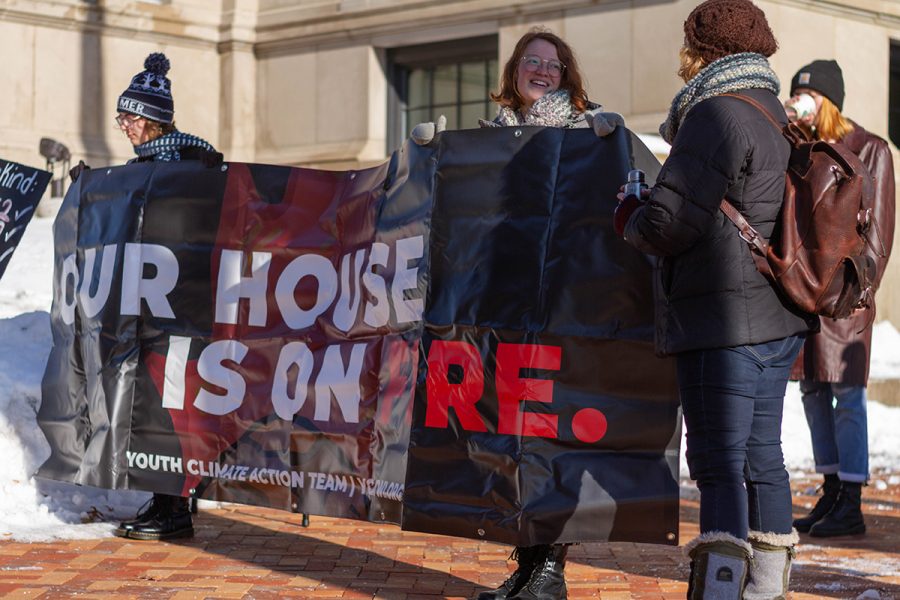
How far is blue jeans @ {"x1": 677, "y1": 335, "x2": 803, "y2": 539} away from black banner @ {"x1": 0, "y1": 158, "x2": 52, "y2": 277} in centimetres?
403

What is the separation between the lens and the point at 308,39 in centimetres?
1639

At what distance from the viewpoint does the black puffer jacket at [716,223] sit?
166 inches

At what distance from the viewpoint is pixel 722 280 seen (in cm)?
430

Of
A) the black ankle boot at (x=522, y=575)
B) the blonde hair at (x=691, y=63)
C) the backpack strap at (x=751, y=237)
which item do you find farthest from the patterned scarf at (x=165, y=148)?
the backpack strap at (x=751, y=237)

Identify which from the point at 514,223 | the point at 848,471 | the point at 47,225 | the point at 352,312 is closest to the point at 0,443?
the point at 352,312

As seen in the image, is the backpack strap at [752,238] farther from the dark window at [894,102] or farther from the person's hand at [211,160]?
the dark window at [894,102]

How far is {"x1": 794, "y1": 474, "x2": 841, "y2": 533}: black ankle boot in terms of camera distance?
276 inches

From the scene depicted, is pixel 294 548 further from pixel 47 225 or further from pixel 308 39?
pixel 308 39

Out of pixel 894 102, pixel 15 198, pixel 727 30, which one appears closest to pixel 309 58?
pixel 894 102

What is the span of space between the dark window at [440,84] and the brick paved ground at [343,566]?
31.9ft

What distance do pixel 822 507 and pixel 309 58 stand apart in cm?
1063

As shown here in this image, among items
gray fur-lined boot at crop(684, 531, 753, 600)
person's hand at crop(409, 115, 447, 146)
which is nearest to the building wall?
person's hand at crop(409, 115, 447, 146)

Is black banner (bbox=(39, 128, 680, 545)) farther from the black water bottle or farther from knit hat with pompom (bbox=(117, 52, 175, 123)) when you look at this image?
the black water bottle

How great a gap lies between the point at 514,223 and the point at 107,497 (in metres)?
2.91
